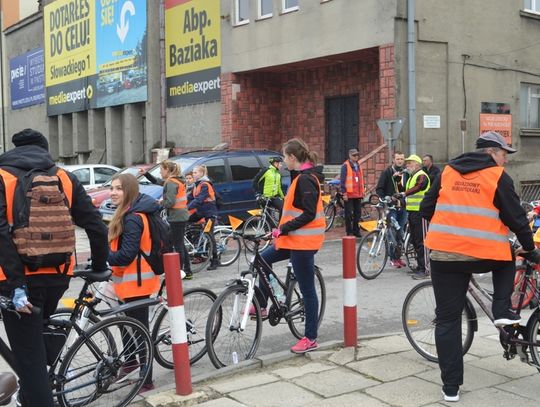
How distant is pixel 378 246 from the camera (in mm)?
9898

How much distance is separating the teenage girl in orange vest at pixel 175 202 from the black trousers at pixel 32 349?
19.0 ft

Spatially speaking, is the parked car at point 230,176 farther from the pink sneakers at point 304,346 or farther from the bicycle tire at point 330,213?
the pink sneakers at point 304,346

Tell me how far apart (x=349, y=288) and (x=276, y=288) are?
0.64m

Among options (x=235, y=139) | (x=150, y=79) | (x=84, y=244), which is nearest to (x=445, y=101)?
(x=235, y=139)

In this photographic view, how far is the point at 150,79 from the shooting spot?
24.8 meters

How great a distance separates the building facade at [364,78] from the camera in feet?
53.7

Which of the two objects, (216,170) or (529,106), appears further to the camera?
(529,106)

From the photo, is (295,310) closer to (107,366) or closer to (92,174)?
(107,366)

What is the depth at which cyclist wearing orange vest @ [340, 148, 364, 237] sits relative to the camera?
1385 cm

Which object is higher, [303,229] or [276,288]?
[303,229]

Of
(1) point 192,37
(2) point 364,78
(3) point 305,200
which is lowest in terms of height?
(3) point 305,200

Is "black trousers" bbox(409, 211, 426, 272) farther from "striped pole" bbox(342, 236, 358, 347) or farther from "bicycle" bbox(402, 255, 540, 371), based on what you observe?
"striped pole" bbox(342, 236, 358, 347)

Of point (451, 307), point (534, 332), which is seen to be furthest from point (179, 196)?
point (534, 332)

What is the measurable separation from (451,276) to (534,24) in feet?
54.6
